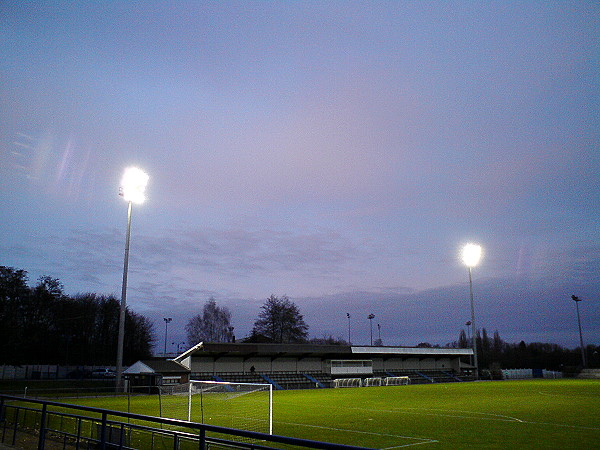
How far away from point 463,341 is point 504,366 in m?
70.3

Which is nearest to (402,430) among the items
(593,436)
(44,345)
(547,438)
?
(547,438)

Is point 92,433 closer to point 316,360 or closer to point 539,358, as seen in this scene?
point 316,360

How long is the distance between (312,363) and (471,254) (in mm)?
27268

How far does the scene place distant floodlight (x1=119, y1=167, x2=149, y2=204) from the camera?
138ft

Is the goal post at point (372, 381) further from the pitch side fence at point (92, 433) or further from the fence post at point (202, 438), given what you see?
the fence post at point (202, 438)

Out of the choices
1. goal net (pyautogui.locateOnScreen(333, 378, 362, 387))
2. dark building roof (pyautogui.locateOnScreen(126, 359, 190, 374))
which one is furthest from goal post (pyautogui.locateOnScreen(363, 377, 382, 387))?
dark building roof (pyautogui.locateOnScreen(126, 359, 190, 374))

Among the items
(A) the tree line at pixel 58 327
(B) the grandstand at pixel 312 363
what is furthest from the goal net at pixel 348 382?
(A) the tree line at pixel 58 327

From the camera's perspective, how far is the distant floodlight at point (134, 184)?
4200 centimetres

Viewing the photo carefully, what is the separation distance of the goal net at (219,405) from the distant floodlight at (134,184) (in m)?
22.9

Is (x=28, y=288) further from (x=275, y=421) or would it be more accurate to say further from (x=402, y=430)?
(x=402, y=430)

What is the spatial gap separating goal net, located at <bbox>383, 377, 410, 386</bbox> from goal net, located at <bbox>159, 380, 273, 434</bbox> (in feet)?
143

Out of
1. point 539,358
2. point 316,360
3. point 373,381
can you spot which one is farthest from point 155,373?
point 539,358

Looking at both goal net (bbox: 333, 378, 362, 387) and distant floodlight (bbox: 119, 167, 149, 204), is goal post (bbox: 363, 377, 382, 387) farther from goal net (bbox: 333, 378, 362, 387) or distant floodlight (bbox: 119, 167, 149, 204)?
distant floodlight (bbox: 119, 167, 149, 204)

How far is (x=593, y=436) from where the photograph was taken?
56.1 feet
